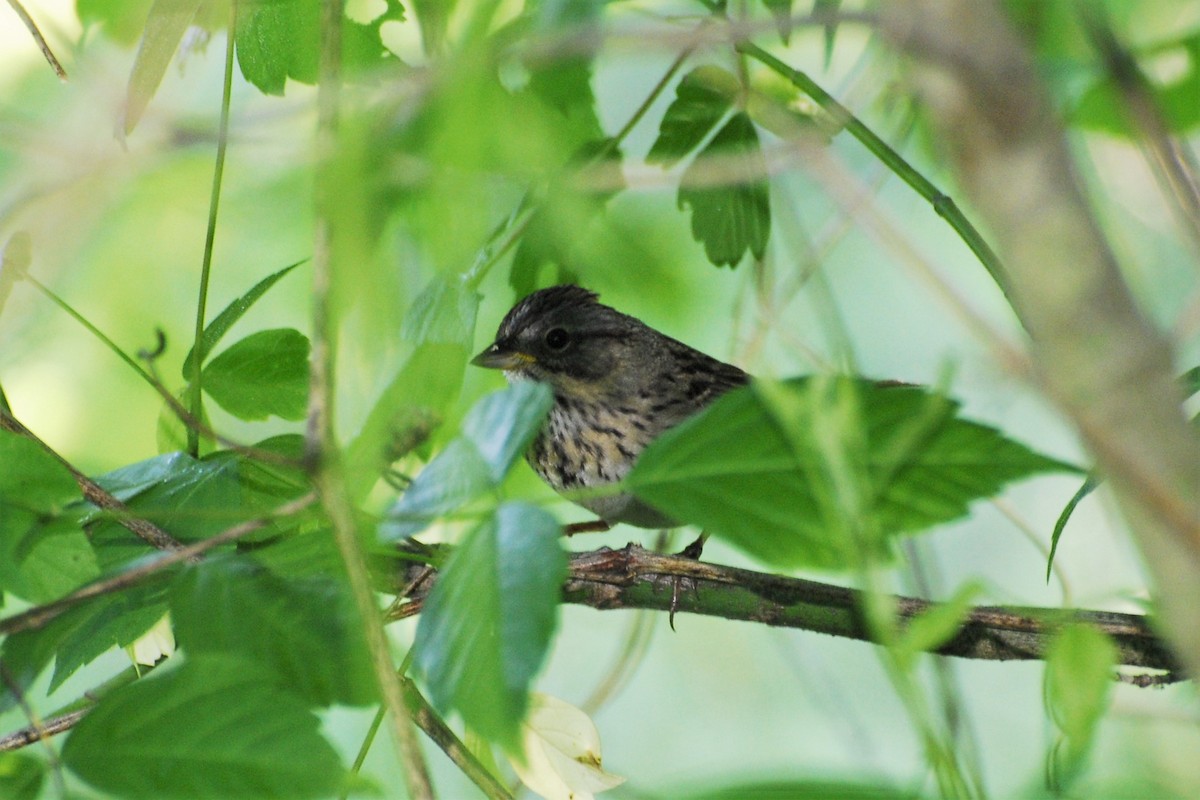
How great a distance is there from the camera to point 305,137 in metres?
0.78

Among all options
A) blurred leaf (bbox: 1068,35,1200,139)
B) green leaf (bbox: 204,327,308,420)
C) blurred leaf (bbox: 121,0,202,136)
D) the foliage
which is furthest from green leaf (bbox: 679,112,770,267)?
blurred leaf (bbox: 121,0,202,136)

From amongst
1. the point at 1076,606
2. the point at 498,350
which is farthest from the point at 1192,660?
the point at 498,350

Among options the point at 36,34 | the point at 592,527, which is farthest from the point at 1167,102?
the point at 592,527

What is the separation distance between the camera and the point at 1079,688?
0.49 m

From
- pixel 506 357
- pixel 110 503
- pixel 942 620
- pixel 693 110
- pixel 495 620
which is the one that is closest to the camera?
pixel 942 620

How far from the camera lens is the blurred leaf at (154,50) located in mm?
934

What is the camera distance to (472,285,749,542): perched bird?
2064mm

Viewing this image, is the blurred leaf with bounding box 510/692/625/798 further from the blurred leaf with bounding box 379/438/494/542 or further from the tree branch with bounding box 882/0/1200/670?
the tree branch with bounding box 882/0/1200/670

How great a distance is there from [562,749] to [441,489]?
1.51 feet

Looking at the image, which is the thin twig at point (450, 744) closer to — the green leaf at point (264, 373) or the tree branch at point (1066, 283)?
the green leaf at point (264, 373)

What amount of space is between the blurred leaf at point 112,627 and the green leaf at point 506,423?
0.35 meters

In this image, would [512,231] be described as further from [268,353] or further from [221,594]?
[221,594]

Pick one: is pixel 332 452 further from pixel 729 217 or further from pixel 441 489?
pixel 729 217

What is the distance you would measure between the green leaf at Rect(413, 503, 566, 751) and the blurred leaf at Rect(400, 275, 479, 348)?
0.31 m
